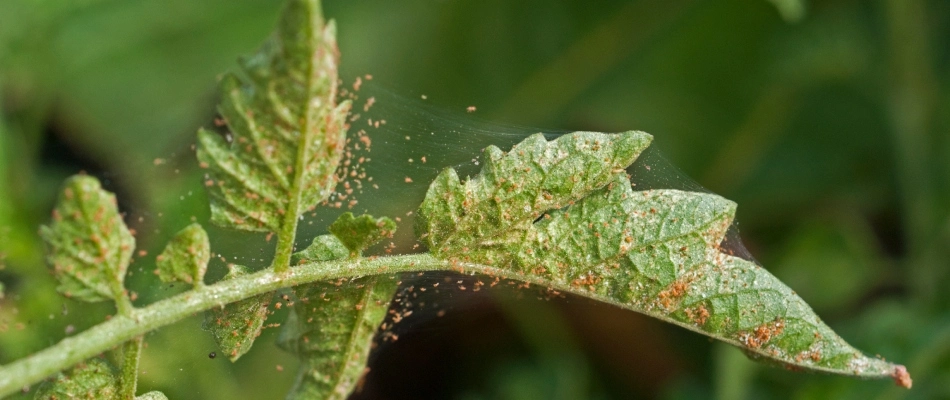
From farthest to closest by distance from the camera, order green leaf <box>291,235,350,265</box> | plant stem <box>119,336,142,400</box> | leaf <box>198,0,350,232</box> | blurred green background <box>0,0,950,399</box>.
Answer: blurred green background <box>0,0,950,399</box>, green leaf <box>291,235,350,265</box>, plant stem <box>119,336,142,400</box>, leaf <box>198,0,350,232</box>

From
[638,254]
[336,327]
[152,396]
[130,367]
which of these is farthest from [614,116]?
[130,367]

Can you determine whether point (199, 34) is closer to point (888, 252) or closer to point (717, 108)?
point (717, 108)

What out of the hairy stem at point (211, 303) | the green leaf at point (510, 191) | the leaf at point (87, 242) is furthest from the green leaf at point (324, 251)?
the leaf at point (87, 242)

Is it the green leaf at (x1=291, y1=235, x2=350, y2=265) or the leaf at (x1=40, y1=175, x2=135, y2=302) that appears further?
the green leaf at (x1=291, y1=235, x2=350, y2=265)

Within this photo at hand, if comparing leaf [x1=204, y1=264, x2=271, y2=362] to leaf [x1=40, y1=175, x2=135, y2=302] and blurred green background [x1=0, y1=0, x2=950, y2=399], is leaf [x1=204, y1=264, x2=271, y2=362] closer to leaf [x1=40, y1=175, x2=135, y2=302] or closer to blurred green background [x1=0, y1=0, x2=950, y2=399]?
leaf [x1=40, y1=175, x2=135, y2=302]

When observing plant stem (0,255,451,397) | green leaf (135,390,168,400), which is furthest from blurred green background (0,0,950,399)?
plant stem (0,255,451,397)

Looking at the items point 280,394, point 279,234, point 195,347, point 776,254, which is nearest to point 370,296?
point 279,234
